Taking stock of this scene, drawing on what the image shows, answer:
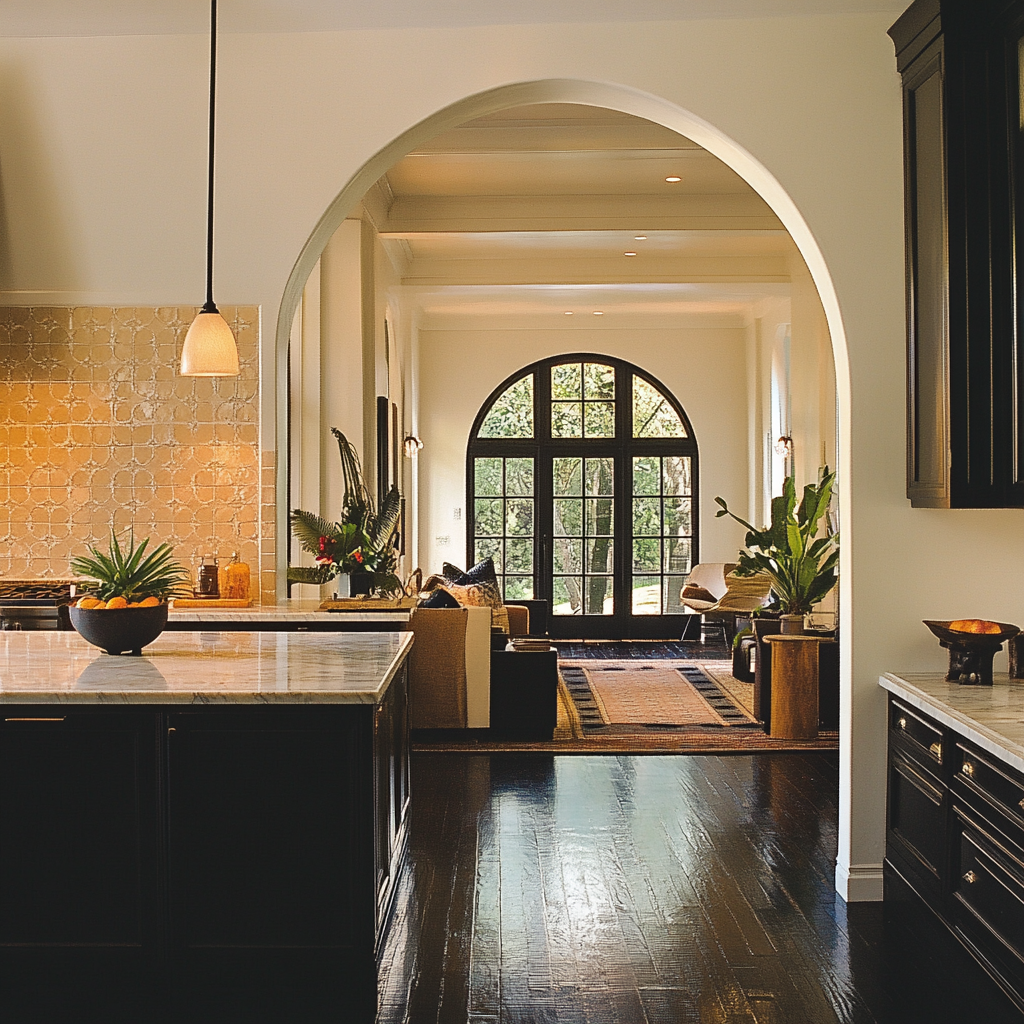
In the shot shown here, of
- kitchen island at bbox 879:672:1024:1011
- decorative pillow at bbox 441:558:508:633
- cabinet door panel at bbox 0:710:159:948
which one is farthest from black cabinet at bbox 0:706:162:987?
decorative pillow at bbox 441:558:508:633

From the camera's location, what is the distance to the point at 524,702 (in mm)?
6816

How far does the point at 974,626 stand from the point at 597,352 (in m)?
9.17

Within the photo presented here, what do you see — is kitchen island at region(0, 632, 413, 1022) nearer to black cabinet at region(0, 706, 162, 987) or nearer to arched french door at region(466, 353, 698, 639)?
black cabinet at region(0, 706, 162, 987)

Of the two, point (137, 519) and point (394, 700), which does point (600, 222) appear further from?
point (394, 700)

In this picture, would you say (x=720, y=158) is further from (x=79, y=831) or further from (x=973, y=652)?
(x=79, y=831)

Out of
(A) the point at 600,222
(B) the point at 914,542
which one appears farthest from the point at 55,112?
(A) the point at 600,222

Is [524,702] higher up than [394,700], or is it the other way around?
[394,700]

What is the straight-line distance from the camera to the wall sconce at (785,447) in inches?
430

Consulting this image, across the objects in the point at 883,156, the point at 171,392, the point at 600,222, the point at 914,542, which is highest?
the point at 600,222

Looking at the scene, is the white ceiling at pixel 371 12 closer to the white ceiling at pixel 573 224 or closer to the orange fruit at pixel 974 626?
the orange fruit at pixel 974 626

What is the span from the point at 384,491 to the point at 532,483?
374 cm

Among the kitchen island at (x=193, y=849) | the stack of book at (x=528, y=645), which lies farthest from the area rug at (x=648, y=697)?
the kitchen island at (x=193, y=849)

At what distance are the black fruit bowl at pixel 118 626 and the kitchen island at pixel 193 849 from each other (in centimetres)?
40

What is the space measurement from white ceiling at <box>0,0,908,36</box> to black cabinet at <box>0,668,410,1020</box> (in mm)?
2668
